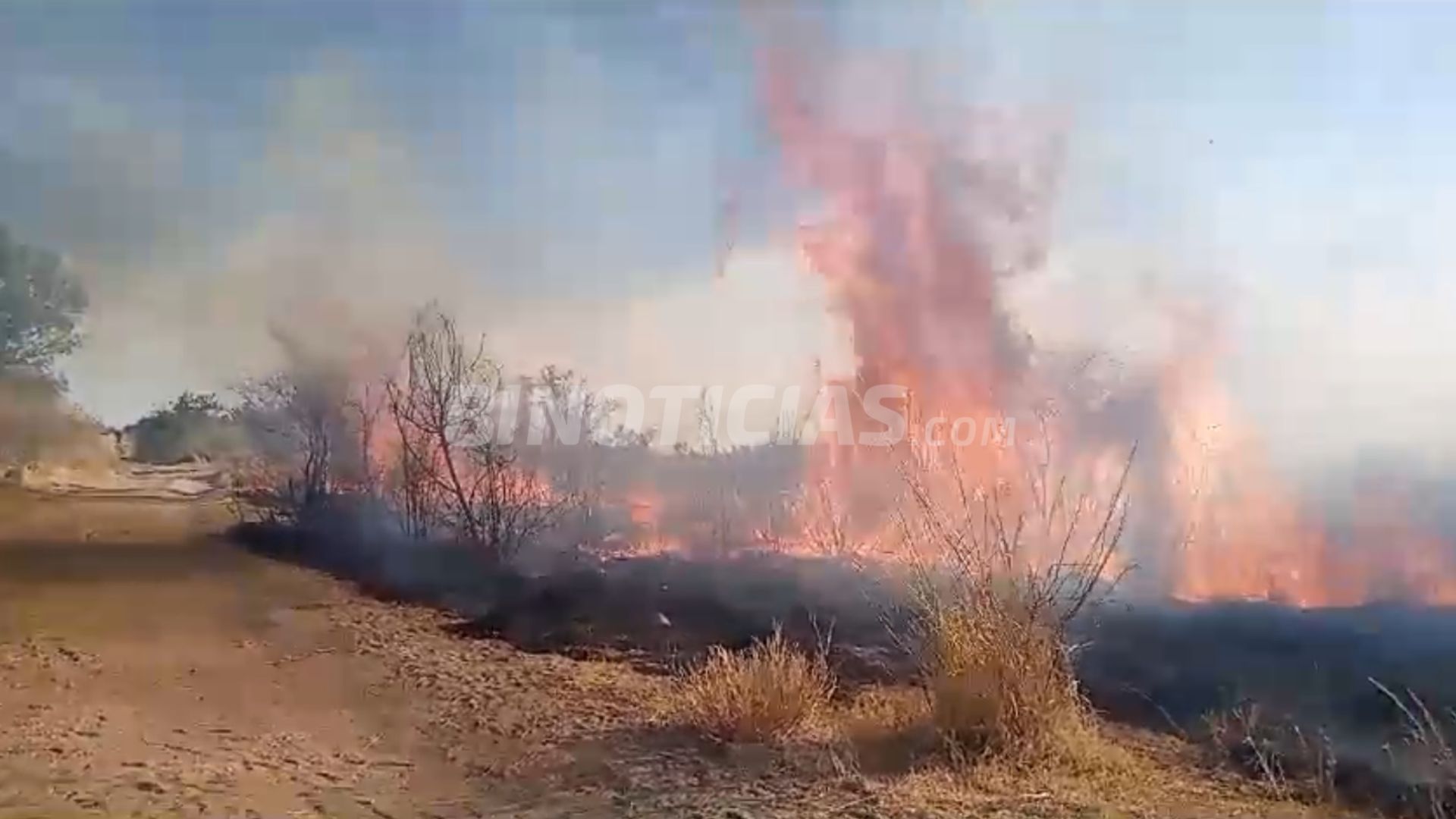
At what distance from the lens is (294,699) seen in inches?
224

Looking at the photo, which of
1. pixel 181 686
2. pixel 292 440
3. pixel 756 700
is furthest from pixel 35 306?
pixel 756 700

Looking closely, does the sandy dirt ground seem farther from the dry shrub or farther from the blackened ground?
the blackened ground

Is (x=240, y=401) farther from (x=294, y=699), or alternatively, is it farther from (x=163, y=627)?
(x=294, y=699)

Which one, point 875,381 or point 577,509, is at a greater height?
point 875,381

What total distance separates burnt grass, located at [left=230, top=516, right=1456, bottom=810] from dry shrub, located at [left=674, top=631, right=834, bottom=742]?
1.09 m

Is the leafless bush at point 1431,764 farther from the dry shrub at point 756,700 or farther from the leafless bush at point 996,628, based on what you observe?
the dry shrub at point 756,700

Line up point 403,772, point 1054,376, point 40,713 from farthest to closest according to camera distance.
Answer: point 1054,376, point 40,713, point 403,772

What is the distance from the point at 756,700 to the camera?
14.9 feet

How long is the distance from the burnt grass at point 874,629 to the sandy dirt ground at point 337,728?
60 cm

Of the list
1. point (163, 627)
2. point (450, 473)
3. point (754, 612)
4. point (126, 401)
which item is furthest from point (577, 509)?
point (126, 401)

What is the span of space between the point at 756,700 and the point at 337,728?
2.13 m

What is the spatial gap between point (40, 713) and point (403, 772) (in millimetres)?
2086

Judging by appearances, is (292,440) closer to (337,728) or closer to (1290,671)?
(337,728)

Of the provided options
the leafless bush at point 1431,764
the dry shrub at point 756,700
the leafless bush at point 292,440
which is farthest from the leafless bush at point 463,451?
the leafless bush at point 1431,764
